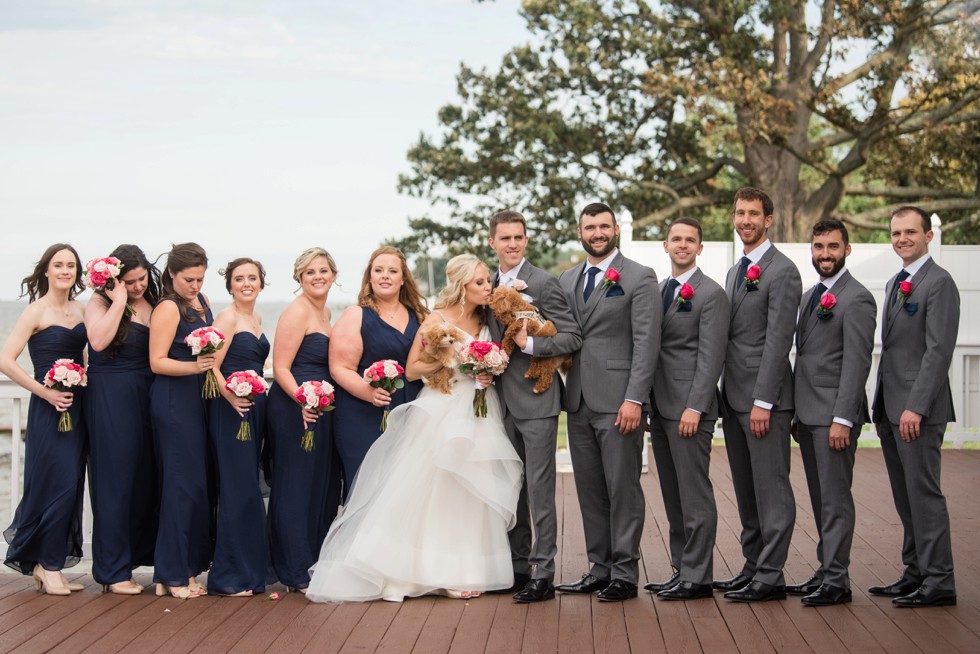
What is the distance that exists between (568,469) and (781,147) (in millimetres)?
8898

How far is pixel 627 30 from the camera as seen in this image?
17.9 m

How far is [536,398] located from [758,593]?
1.45 metres

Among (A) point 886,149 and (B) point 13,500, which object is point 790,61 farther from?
(B) point 13,500

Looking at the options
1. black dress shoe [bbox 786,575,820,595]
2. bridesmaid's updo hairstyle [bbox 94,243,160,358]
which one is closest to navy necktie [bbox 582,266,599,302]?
black dress shoe [bbox 786,575,820,595]

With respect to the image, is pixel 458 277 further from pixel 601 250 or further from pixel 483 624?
pixel 483 624

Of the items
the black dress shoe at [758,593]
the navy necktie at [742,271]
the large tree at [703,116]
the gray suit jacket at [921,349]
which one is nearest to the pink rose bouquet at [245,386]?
the navy necktie at [742,271]

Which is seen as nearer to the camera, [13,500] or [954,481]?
[13,500]

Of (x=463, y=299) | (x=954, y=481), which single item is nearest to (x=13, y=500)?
(x=463, y=299)

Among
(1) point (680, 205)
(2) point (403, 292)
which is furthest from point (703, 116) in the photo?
(2) point (403, 292)

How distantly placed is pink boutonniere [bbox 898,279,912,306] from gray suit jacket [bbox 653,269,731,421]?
0.82 m

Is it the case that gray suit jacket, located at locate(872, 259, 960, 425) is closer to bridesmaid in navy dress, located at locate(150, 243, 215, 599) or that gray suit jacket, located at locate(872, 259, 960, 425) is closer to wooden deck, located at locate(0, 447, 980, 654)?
wooden deck, located at locate(0, 447, 980, 654)

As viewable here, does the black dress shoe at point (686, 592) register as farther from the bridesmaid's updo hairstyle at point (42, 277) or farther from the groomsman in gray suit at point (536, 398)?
the bridesmaid's updo hairstyle at point (42, 277)

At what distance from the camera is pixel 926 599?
17.1 ft

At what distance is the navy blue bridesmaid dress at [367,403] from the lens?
5758 millimetres
